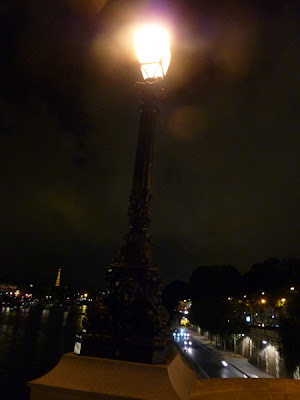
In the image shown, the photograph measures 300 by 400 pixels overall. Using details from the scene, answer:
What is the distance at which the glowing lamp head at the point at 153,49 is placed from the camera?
462cm

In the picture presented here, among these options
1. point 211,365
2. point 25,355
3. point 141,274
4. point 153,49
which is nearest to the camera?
point 141,274

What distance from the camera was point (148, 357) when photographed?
3.62m

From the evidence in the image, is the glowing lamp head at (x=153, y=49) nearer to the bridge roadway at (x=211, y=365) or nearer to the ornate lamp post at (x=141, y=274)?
the ornate lamp post at (x=141, y=274)

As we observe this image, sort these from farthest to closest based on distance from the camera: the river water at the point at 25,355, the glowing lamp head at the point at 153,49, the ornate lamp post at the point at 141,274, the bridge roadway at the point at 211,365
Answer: the river water at the point at 25,355 < the bridge roadway at the point at 211,365 < the glowing lamp head at the point at 153,49 < the ornate lamp post at the point at 141,274

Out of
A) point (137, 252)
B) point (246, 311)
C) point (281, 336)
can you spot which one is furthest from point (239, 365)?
point (137, 252)

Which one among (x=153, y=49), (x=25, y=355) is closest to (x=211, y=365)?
(x=25, y=355)

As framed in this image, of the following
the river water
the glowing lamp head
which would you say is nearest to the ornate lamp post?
the glowing lamp head

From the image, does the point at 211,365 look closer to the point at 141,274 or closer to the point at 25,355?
the point at 25,355

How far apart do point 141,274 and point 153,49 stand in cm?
304

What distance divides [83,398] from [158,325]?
3.62 feet

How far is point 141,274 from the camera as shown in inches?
166

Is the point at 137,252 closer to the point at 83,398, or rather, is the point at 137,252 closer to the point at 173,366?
the point at 173,366

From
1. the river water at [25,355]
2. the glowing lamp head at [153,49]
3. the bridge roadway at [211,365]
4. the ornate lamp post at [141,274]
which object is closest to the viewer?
the ornate lamp post at [141,274]

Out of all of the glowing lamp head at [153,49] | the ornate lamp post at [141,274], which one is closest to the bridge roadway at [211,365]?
the ornate lamp post at [141,274]
